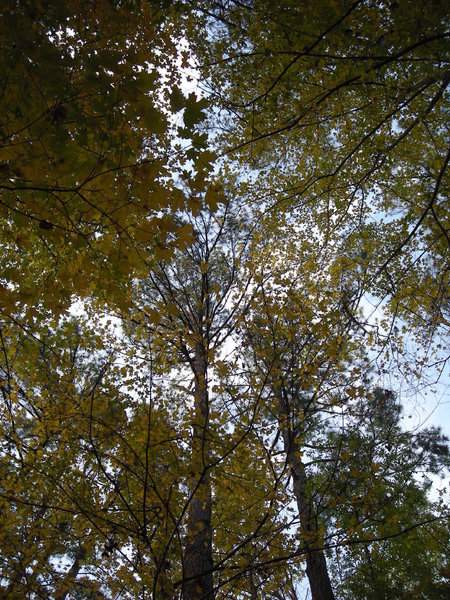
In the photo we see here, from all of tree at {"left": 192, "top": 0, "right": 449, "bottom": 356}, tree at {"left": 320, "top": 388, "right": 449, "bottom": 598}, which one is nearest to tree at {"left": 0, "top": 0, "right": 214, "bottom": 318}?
tree at {"left": 192, "top": 0, "right": 449, "bottom": 356}

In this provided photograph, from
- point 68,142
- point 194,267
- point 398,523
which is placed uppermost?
point 194,267

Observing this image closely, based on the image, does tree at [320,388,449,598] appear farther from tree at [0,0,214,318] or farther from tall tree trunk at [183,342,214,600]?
tree at [0,0,214,318]

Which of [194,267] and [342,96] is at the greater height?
[194,267]

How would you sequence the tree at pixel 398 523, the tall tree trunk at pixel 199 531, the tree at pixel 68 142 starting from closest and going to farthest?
the tree at pixel 68 142 → the tall tree trunk at pixel 199 531 → the tree at pixel 398 523

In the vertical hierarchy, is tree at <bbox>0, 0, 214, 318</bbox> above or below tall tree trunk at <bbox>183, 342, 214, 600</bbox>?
above

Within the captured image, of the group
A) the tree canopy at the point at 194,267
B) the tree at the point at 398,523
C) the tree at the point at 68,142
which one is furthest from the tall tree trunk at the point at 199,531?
the tree at the point at 398,523

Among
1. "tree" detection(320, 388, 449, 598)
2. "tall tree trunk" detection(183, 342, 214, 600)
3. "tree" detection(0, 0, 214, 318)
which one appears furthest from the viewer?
"tree" detection(320, 388, 449, 598)

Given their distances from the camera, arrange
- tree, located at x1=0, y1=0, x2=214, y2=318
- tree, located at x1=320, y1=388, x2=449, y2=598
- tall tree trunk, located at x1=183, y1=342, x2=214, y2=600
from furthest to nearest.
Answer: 1. tree, located at x1=320, y1=388, x2=449, y2=598
2. tall tree trunk, located at x1=183, y1=342, x2=214, y2=600
3. tree, located at x1=0, y1=0, x2=214, y2=318

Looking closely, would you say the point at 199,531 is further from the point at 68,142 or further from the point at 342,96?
the point at 342,96

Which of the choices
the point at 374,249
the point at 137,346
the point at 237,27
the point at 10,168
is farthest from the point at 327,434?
the point at 10,168

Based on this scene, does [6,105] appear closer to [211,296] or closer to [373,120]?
[373,120]

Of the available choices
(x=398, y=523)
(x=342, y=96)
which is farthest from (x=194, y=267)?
(x=398, y=523)

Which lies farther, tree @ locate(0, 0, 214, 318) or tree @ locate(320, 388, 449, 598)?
tree @ locate(320, 388, 449, 598)

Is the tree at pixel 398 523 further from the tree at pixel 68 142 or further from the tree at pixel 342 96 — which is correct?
the tree at pixel 68 142
